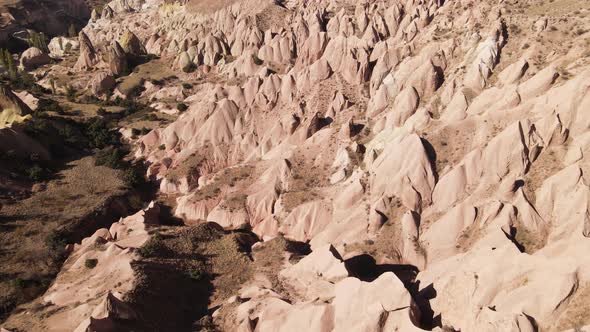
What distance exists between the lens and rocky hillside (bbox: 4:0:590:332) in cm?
2445

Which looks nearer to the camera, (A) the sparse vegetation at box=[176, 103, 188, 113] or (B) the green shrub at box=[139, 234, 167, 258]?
(B) the green shrub at box=[139, 234, 167, 258]

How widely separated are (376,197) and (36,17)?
14026 cm

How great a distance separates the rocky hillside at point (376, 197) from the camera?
80.2 feet

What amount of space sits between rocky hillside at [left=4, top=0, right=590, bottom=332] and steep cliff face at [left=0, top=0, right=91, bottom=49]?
88477 millimetres

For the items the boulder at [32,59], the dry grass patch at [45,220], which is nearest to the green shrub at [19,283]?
the dry grass patch at [45,220]

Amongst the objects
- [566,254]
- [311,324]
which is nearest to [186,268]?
[311,324]

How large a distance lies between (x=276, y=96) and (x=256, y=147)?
776cm

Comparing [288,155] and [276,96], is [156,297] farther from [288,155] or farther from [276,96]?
[276,96]

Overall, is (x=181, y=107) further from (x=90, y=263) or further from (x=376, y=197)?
(x=376, y=197)

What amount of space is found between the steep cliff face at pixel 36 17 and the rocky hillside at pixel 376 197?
290 feet

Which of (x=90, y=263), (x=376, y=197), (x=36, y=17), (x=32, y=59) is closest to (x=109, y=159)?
(x=90, y=263)

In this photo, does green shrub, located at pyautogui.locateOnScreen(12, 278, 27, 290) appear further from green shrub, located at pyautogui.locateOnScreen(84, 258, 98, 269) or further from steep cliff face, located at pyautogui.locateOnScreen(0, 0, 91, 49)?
steep cliff face, located at pyautogui.locateOnScreen(0, 0, 91, 49)

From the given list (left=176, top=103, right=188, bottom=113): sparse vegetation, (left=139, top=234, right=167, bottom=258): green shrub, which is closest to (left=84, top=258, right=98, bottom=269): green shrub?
(left=139, top=234, right=167, bottom=258): green shrub

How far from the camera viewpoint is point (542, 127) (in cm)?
3297
